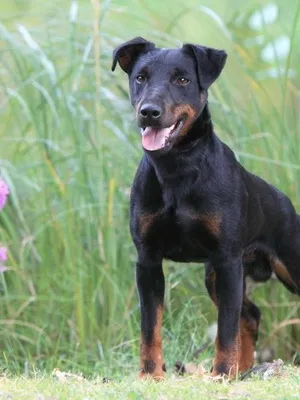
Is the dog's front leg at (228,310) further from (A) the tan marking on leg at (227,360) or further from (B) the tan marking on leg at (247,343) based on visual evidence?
(B) the tan marking on leg at (247,343)

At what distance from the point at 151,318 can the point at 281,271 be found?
0.92 meters

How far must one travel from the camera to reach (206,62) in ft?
15.3

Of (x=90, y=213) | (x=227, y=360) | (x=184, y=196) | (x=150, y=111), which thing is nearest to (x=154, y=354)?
(x=227, y=360)

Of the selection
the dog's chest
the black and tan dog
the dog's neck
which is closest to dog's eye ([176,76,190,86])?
the black and tan dog

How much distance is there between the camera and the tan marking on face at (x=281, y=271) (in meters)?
5.32

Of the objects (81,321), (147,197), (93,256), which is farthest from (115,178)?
(147,197)

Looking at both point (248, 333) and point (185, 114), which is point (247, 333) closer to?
point (248, 333)

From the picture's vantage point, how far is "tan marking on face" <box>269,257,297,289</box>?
5320 millimetres

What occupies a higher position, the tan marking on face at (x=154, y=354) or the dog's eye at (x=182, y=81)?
the dog's eye at (x=182, y=81)

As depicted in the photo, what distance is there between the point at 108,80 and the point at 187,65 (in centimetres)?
196

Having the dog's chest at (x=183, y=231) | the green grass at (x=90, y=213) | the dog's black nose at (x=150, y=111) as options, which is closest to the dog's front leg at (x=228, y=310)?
the dog's chest at (x=183, y=231)

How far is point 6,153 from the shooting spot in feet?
23.7

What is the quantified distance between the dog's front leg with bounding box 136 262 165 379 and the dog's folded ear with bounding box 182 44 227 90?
89 cm

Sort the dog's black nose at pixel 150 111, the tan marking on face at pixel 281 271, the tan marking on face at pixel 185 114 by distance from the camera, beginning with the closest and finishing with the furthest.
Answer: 1. the dog's black nose at pixel 150 111
2. the tan marking on face at pixel 185 114
3. the tan marking on face at pixel 281 271
